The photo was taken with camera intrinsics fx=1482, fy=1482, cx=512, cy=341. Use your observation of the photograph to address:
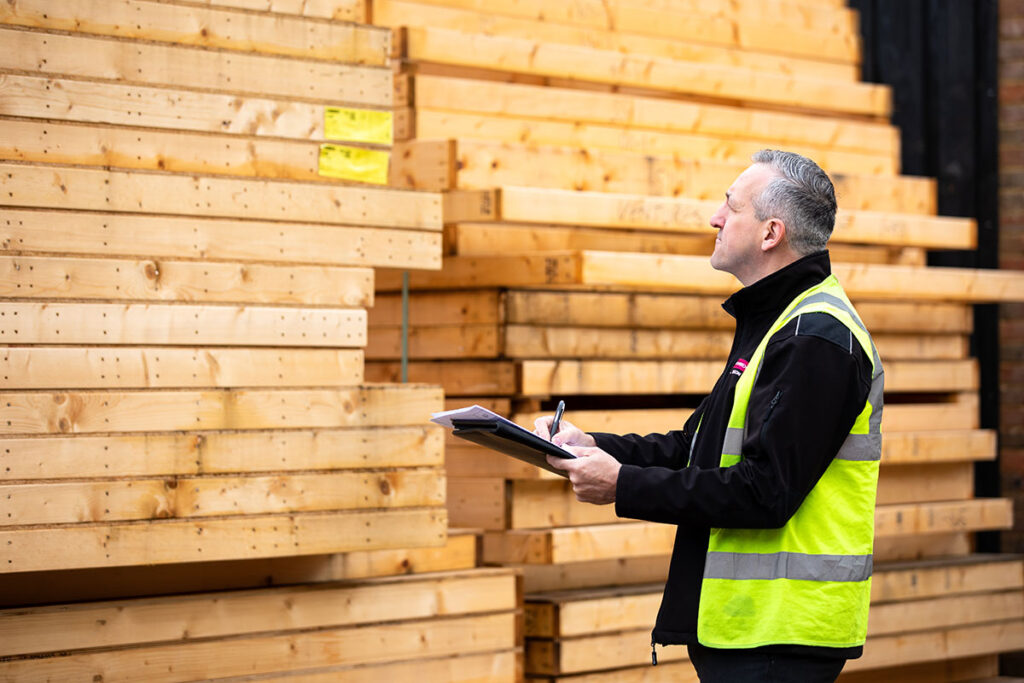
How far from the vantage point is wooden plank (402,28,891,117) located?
5910 mm

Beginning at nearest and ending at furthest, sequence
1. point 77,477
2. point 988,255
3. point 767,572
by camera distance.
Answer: point 767,572 < point 77,477 < point 988,255

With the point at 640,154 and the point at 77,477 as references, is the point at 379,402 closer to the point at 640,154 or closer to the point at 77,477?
the point at 77,477

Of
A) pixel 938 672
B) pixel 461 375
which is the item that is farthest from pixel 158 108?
pixel 938 672

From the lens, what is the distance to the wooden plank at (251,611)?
4.62 metres

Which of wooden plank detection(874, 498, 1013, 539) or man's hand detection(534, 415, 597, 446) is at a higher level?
man's hand detection(534, 415, 597, 446)

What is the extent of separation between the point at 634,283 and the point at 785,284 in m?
2.38

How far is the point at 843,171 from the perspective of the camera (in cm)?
691

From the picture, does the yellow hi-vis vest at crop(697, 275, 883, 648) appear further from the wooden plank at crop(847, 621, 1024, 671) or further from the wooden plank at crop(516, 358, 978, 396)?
the wooden plank at crop(847, 621, 1024, 671)

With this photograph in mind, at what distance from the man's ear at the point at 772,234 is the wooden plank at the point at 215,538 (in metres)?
2.12

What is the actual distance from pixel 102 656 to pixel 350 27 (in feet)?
7.34

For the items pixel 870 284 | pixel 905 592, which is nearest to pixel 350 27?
pixel 870 284

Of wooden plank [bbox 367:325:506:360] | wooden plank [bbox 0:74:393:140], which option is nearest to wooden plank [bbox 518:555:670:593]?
wooden plank [bbox 367:325:506:360]

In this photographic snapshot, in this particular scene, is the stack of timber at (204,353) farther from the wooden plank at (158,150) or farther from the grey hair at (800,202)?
the grey hair at (800,202)

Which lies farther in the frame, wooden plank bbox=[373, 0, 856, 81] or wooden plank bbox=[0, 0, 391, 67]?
wooden plank bbox=[373, 0, 856, 81]
